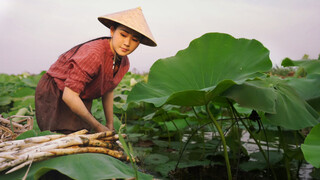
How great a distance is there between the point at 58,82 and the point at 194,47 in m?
0.65

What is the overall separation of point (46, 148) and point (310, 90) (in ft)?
3.85

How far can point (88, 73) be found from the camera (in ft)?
4.27

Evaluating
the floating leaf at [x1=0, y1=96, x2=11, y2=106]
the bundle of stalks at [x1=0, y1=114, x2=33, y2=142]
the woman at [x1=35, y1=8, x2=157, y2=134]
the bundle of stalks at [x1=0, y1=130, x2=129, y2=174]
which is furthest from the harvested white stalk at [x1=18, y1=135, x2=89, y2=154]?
the floating leaf at [x1=0, y1=96, x2=11, y2=106]

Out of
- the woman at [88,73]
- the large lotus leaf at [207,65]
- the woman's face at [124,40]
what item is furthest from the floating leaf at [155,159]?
the woman's face at [124,40]

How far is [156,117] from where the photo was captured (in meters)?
2.00

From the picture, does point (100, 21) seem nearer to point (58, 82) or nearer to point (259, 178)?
point (58, 82)

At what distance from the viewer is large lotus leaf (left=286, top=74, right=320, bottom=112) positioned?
1.38 meters

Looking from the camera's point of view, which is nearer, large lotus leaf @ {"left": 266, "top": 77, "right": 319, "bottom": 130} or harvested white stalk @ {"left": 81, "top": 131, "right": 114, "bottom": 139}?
harvested white stalk @ {"left": 81, "top": 131, "right": 114, "bottom": 139}

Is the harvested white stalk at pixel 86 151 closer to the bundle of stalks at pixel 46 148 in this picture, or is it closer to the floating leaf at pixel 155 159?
the bundle of stalks at pixel 46 148

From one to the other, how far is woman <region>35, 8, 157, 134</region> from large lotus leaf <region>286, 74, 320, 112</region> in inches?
28.4

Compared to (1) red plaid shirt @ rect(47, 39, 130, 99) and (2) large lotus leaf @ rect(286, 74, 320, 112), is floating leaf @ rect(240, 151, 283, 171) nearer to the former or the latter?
(2) large lotus leaf @ rect(286, 74, 320, 112)

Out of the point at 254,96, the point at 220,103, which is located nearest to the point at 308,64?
the point at 220,103

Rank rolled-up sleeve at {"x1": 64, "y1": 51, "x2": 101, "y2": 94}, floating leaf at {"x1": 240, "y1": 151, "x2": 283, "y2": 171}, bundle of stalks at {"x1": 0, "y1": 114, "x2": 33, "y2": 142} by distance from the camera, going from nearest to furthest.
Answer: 1. bundle of stalks at {"x1": 0, "y1": 114, "x2": 33, "y2": 142}
2. rolled-up sleeve at {"x1": 64, "y1": 51, "x2": 101, "y2": 94}
3. floating leaf at {"x1": 240, "y1": 151, "x2": 283, "y2": 171}

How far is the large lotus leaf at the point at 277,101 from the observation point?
103 centimetres
